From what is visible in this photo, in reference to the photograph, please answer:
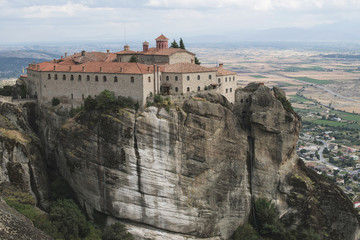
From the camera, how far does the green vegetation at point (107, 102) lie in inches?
2212

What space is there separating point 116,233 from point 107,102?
17.4 meters

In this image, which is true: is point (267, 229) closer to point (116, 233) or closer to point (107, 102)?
point (116, 233)

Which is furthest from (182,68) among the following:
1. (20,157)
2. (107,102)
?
(20,157)

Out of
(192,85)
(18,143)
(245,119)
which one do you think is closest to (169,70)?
(192,85)

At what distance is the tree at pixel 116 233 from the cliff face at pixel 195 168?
1606mm

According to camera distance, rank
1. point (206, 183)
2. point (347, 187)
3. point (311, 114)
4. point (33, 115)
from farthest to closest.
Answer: point (311, 114), point (347, 187), point (33, 115), point (206, 183)

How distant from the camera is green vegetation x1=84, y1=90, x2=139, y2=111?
2212 inches

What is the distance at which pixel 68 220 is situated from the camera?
171ft

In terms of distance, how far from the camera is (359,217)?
209ft

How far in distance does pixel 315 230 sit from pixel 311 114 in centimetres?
12915

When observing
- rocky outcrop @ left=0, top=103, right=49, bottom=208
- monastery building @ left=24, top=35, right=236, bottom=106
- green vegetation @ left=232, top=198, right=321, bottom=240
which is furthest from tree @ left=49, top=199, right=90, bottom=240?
green vegetation @ left=232, top=198, right=321, bottom=240

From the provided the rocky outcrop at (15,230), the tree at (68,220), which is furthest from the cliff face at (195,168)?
the rocky outcrop at (15,230)

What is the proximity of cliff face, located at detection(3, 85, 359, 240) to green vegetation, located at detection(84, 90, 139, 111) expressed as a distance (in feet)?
4.15

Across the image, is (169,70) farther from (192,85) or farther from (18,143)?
(18,143)
